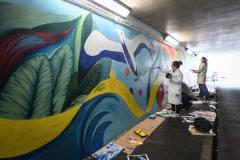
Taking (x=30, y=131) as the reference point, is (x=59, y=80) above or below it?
above

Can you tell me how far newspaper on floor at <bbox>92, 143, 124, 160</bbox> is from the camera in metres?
2.29

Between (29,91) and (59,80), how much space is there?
372mm

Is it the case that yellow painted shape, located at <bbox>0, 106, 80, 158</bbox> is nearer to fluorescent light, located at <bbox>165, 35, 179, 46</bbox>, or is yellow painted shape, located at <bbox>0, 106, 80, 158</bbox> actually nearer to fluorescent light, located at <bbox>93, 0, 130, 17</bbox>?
fluorescent light, located at <bbox>93, 0, 130, 17</bbox>

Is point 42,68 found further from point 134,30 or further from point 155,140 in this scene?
point 134,30

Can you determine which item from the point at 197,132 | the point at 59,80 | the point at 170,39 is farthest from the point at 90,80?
the point at 170,39

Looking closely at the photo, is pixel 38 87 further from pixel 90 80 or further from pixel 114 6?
pixel 114 6

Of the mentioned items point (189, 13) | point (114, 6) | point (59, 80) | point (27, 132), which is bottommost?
point (27, 132)

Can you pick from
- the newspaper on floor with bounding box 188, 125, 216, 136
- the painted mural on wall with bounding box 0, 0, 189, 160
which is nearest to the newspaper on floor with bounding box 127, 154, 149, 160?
the painted mural on wall with bounding box 0, 0, 189, 160

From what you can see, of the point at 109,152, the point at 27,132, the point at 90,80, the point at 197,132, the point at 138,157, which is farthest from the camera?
the point at 197,132

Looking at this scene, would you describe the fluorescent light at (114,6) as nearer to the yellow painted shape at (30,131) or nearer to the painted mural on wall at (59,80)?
the painted mural on wall at (59,80)

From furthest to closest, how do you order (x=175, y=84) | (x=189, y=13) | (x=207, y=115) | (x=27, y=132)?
(x=175, y=84)
(x=207, y=115)
(x=189, y=13)
(x=27, y=132)

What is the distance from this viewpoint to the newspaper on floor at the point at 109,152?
2289mm

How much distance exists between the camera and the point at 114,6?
9.20 feet

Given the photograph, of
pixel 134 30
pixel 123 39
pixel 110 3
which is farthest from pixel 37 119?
pixel 134 30
